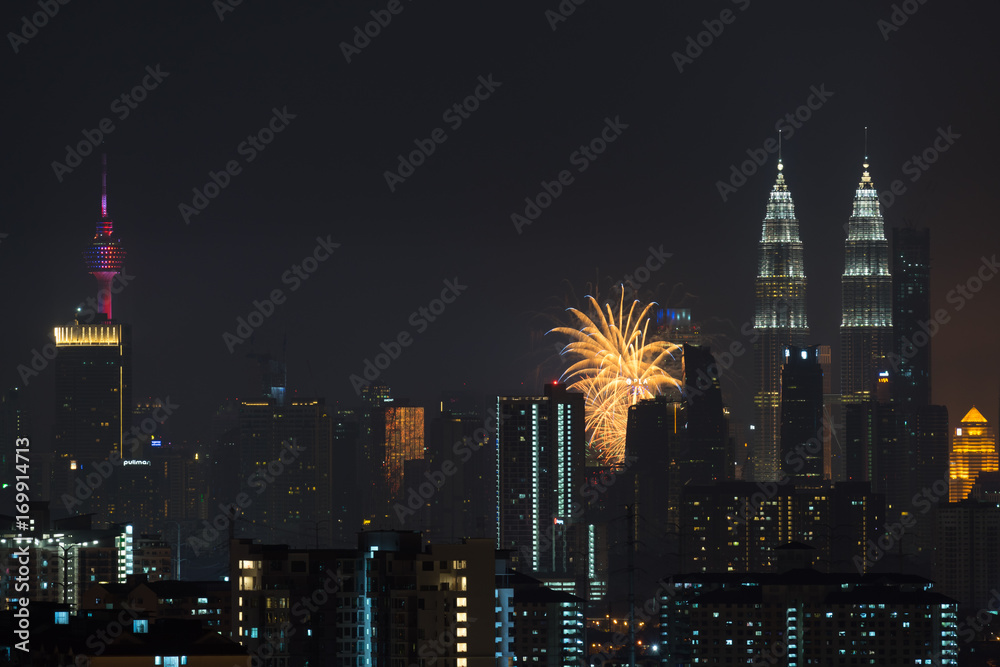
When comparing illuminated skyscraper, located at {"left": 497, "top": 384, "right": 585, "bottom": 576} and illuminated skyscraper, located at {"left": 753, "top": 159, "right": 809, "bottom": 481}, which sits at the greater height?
illuminated skyscraper, located at {"left": 753, "top": 159, "right": 809, "bottom": 481}

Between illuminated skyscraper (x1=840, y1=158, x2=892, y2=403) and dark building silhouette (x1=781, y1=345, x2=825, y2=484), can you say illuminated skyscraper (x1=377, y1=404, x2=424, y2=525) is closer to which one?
dark building silhouette (x1=781, y1=345, x2=825, y2=484)

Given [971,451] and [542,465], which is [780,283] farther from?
[542,465]

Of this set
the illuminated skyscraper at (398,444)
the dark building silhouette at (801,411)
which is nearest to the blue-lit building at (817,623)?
the illuminated skyscraper at (398,444)

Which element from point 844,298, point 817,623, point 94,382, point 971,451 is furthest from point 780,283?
point 817,623

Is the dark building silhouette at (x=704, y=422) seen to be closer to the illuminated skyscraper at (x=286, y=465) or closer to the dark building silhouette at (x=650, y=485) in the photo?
the dark building silhouette at (x=650, y=485)

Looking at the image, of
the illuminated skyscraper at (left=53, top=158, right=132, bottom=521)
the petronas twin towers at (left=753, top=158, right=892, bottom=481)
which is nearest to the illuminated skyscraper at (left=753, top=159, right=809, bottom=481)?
the petronas twin towers at (left=753, top=158, right=892, bottom=481)

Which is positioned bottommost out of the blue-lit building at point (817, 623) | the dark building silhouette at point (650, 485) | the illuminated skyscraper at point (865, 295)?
the blue-lit building at point (817, 623)
